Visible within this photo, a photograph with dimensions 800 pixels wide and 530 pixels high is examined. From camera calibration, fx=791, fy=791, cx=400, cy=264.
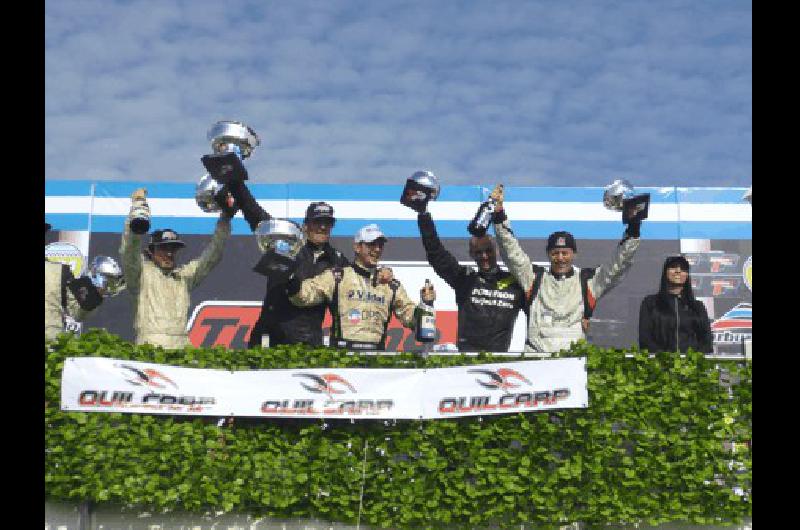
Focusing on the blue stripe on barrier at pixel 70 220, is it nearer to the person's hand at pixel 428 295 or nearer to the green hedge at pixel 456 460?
the green hedge at pixel 456 460

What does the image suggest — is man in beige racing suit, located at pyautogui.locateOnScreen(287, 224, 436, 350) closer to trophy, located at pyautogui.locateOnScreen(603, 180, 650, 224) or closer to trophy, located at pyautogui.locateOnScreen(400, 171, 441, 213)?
trophy, located at pyautogui.locateOnScreen(400, 171, 441, 213)

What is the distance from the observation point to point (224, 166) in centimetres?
781

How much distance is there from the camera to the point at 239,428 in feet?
20.4

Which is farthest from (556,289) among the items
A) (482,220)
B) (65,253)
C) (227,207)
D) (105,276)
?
(65,253)

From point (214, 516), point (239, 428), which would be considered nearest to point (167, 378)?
point (239, 428)

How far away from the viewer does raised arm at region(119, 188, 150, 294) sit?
23.4 ft

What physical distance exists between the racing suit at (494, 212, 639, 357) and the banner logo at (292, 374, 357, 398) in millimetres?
1955

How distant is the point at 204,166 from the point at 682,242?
794cm

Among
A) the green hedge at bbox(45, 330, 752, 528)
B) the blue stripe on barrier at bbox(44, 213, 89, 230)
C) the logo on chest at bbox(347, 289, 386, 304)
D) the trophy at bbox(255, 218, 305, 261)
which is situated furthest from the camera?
the blue stripe on barrier at bbox(44, 213, 89, 230)

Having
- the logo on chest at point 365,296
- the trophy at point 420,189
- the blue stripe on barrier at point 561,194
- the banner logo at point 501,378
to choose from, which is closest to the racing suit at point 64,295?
the logo on chest at point 365,296

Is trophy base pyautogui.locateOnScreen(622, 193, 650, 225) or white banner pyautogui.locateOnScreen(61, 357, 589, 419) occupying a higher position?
trophy base pyautogui.locateOnScreen(622, 193, 650, 225)

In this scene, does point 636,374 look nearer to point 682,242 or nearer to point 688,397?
point 688,397

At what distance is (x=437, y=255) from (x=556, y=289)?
4.10ft

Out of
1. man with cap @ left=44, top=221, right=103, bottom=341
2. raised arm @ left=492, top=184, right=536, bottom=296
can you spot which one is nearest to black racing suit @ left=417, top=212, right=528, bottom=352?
raised arm @ left=492, top=184, right=536, bottom=296
